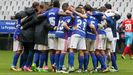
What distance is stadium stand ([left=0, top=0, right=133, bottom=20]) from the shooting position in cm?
3222

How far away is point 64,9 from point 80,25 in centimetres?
68

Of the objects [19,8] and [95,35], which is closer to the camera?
[95,35]

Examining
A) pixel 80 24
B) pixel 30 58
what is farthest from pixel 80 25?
pixel 30 58

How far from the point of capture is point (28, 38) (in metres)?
15.5

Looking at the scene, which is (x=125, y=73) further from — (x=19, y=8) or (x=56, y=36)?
(x=19, y=8)

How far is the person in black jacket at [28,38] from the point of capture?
15516mm

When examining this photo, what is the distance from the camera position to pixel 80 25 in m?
15.1

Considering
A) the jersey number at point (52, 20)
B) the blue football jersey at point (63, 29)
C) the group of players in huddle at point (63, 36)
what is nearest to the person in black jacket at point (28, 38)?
the group of players in huddle at point (63, 36)

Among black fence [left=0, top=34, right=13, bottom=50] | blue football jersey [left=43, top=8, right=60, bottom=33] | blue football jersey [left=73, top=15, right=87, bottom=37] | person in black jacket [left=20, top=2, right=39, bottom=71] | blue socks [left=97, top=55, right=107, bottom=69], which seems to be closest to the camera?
blue football jersey [left=73, top=15, right=87, bottom=37]

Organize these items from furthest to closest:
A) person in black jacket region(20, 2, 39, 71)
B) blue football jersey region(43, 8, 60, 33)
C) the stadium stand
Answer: the stadium stand → person in black jacket region(20, 2, 39, 71) → blue football jersey region(43, 8, 60, 33)

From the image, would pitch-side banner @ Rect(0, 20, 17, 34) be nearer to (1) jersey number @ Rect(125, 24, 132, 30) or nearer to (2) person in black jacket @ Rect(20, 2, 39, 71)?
(1) jersey number @ Rect(125, 24, 132, 30)

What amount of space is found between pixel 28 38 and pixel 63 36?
115 centimetres

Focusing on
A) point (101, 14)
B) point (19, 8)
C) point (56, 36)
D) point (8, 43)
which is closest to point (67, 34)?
point (56, 36)

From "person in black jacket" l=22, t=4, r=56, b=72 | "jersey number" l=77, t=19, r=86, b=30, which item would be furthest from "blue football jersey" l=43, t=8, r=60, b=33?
"jersey number" l=77, t=19, r=86, b=30
